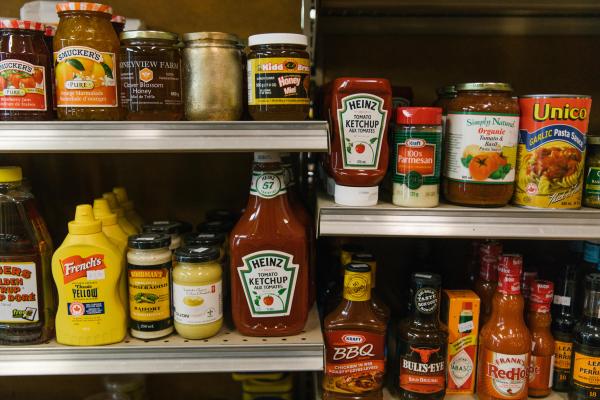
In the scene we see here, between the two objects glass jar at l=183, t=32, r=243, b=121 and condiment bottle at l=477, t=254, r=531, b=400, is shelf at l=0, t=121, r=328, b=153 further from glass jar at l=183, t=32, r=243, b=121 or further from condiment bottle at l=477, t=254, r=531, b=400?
condiment bottle at l=477, t=254, r=531, b=400

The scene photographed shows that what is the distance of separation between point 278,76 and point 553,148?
646 mm

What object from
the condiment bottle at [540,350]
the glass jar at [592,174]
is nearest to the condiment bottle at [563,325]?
the condiment bottle at [540,350]

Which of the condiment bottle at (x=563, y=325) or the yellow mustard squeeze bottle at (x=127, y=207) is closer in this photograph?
the condiment bottle at (x=563, y=325)

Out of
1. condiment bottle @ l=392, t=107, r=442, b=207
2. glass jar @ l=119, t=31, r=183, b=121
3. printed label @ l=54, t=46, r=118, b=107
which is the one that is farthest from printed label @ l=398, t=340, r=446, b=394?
printed label @ l=54, t=46, r=118, b=107

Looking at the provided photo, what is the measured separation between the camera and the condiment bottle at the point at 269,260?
1231 mm

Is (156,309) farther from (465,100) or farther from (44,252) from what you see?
(465,100)

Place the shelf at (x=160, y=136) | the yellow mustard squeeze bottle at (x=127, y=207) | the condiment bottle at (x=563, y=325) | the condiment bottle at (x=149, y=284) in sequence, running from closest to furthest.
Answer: the shelf at (x=160, y=136), the condiment bottle at (x=149, y=284), the condiment bottle at (x=563, y=325), the yellow mustard squeeze bottle at (x=127, y=207)

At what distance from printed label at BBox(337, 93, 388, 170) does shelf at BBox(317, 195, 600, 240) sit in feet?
0.38

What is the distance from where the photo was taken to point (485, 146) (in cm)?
117

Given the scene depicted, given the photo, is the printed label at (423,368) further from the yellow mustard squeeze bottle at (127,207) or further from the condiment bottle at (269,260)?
the yellow mustard squeeze bottle at (127,207)

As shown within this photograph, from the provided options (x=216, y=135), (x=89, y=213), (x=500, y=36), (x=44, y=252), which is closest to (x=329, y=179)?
(x=216, y=135)

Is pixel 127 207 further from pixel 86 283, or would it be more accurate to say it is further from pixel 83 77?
pixel 83 77

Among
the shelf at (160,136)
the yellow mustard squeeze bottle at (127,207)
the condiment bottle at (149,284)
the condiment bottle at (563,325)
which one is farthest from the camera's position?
the yellow mustard squeeze bottle at (127,207)

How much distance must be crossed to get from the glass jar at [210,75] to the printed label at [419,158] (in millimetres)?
416
